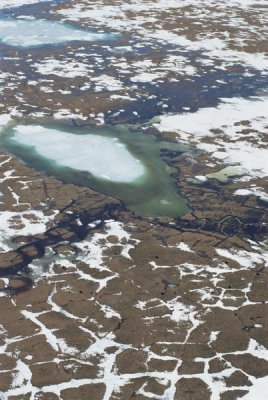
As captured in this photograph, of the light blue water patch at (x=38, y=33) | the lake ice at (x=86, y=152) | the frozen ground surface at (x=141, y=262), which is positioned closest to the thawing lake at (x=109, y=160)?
the lake ice at (x=86, y=152)

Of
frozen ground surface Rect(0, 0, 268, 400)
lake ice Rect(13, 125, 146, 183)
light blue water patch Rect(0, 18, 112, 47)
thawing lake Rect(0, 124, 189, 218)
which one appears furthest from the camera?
light blue water patch Rect(0, 18, 112, 47)

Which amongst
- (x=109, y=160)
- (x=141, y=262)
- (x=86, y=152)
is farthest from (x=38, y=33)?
(x=141, y=262)

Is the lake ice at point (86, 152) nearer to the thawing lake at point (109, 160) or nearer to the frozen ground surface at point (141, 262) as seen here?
the thawing lake at point (109, 160)

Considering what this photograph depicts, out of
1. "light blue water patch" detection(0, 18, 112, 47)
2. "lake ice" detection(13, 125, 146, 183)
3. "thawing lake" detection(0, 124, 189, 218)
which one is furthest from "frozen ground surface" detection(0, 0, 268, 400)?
"light blue water patch" detection(0, 18, 112, 47)

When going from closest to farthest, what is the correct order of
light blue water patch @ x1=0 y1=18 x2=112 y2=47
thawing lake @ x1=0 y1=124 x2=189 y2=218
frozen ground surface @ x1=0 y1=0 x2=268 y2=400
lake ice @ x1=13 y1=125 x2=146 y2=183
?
frozen ground surface @ x1=0 y1=0 x2=268 y2=400 < thawing lake @ x1=0 y1=124 x2=189 y2=218 < lake ice @ x1=13 y1=125 x2=146 y2=183 < light blue water patch @ x1=0 y1=18 x2=112 y2=47

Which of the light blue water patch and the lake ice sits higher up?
the light blue water patch

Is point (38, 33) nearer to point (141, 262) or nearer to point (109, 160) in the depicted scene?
point (109, 160)

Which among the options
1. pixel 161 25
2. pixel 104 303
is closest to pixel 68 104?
pixel 104 303

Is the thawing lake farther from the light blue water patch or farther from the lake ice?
the light blue water patch
